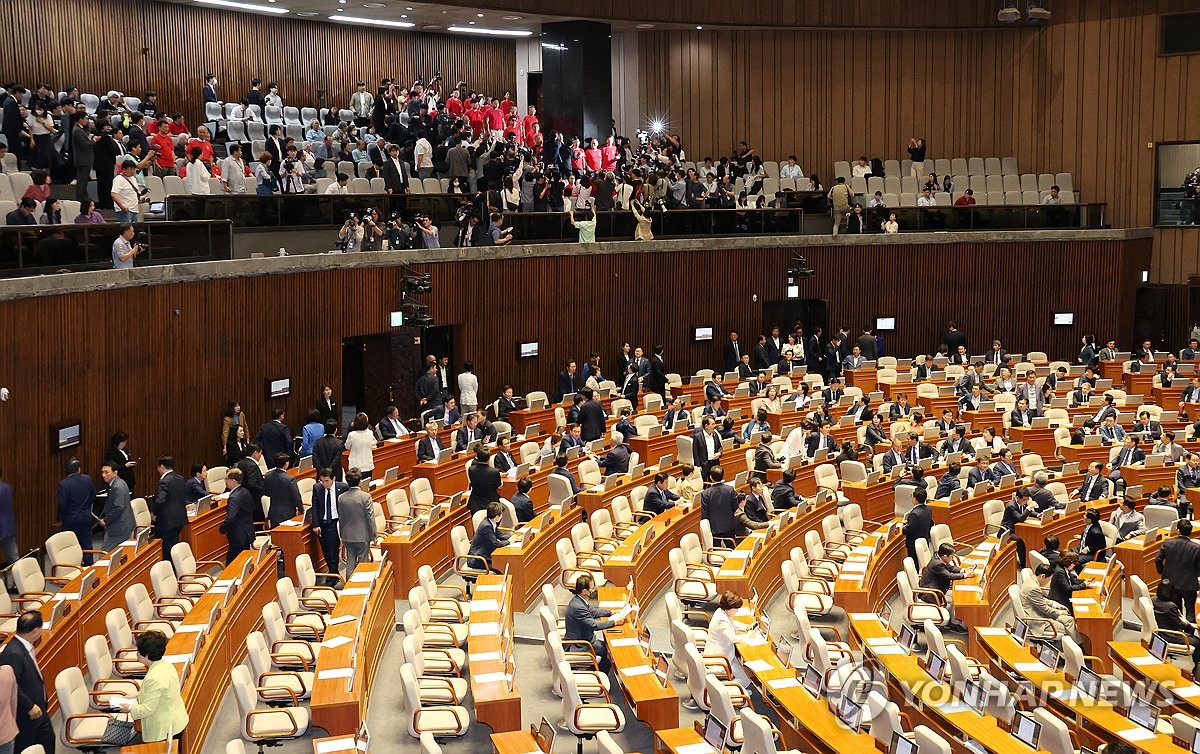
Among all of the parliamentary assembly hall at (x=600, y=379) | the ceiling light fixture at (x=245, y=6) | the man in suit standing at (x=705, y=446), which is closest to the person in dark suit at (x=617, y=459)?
the parliamentary assembly hall at (x=600, y=379)

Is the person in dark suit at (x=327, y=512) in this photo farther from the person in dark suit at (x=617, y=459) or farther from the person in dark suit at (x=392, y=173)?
the person in dark suit at (x=392, y=173)

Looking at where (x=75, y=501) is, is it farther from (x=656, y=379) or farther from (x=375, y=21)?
(x=375, y=21)

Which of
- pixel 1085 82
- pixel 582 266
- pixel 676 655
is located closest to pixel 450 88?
pixel 582 266

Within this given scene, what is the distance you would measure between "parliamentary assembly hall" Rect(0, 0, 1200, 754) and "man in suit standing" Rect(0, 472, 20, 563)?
0.05m

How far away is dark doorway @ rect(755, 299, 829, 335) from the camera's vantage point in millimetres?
26219

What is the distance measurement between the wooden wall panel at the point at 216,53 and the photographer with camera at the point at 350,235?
7.36 m

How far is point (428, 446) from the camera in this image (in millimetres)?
15953

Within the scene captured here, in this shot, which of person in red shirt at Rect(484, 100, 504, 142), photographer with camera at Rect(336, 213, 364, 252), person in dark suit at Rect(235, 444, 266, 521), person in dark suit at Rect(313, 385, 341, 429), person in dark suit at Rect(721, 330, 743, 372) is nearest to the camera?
person in dark suit at Rect(235, 444, 266, 521)

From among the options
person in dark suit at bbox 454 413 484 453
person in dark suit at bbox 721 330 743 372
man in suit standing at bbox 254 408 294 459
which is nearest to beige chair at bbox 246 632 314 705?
man in suit standing at bbox 254 408 294 459

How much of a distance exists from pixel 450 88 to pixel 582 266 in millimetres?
8249

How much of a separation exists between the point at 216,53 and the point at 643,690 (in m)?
19.4

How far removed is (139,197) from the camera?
1519 cm

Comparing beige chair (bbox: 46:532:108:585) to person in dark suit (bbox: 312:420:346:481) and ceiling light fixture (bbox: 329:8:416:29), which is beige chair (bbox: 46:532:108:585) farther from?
ceiling light fixture (bbox: 329:8:416:29)

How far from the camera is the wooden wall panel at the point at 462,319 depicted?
13.3 metres
